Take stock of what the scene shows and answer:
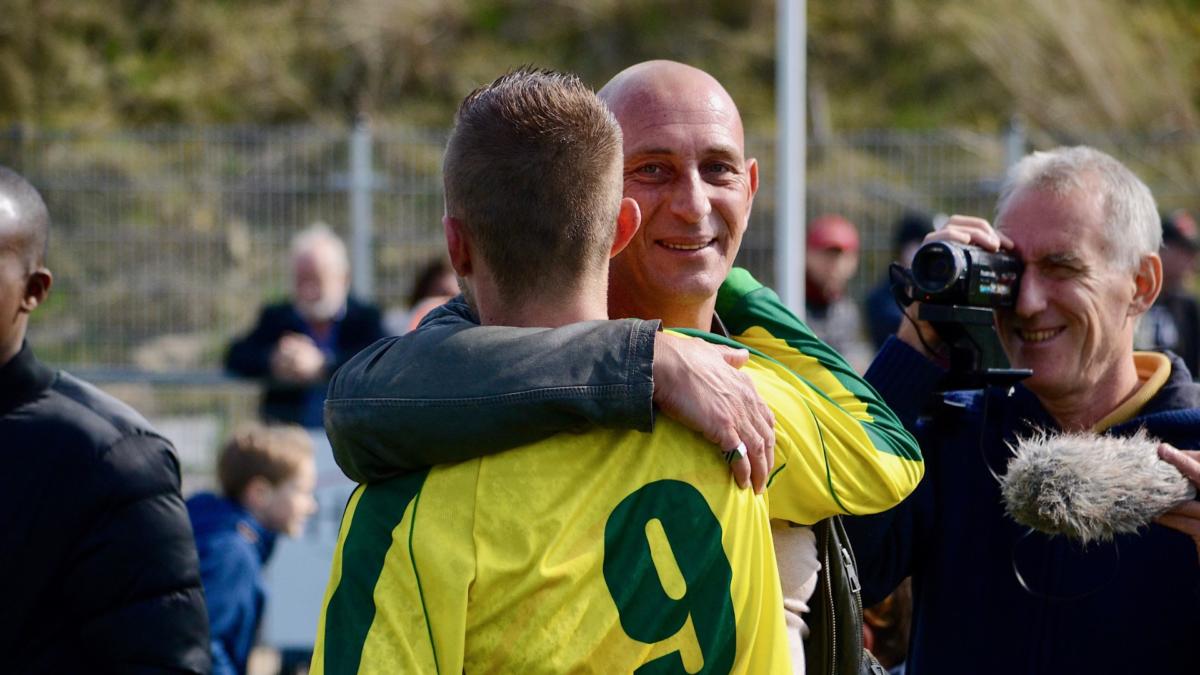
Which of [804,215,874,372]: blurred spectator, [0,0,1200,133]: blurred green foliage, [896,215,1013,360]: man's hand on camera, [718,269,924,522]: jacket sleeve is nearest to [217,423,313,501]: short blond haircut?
[896,215,1013,360]: man's hand on camera

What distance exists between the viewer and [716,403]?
2006 millimetres

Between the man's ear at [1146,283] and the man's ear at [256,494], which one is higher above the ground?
the man's ear at [1146,283]

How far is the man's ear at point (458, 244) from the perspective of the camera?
2.10 metres

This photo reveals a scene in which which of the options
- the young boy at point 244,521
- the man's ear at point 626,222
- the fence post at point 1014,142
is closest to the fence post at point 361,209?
the young boy at point 244,521

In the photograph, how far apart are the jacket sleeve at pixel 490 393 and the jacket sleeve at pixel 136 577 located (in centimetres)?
107

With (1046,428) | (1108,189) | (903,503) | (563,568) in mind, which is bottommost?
(903,503)

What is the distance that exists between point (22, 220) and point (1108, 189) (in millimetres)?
2168

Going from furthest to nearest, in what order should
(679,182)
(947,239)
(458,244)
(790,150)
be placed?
(790,150) → (947,239) → (679,182) → (458,244)

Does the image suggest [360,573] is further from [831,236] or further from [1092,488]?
[831,236]

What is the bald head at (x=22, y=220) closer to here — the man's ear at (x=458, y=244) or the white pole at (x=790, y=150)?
the man's ear at (x=458, y=244)

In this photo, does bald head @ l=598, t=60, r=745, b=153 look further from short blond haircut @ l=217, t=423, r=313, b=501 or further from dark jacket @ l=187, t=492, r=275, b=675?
short blond haircut @ l=217, t=423, r=313, b=501

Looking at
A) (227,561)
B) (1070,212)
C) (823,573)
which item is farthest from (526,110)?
(227,561)

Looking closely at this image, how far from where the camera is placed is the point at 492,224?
6.75ft

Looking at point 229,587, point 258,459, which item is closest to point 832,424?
point 229,587
